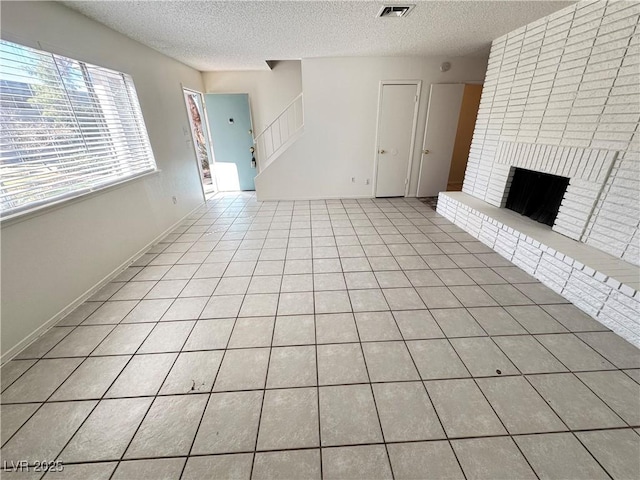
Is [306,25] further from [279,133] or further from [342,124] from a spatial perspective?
[279,133]

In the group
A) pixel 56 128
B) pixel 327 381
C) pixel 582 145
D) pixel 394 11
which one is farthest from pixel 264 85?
pixel 327 381

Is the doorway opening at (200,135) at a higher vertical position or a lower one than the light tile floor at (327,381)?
higher

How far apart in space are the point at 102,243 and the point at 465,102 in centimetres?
674

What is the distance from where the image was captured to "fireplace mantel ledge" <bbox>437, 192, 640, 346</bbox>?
179 centimetres

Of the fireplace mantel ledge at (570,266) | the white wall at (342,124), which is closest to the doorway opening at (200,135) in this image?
the white wall at (342,124)

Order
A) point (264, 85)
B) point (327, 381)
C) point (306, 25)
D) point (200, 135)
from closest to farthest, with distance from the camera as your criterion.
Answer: point (327, 381) → point (306, 25) → point (264, 85) → point (200, 135)

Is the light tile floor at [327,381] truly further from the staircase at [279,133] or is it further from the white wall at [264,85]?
the white wall at [264,85]

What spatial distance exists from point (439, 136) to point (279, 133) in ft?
10.7

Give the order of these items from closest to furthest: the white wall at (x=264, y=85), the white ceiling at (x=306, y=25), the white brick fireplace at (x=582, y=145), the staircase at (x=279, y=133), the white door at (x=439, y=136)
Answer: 1. the white brick fireplace at (x=582, y=145)
2. the white ceiling at (x=306, y=25)
3. the white door at (x=439, y=136)
4. the white wall at (x=264, y=85)
5. the staircase at (x=279, y=133)

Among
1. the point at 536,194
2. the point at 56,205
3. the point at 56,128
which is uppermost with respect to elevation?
the point at 56,128

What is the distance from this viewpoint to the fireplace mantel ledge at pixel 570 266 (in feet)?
5.89

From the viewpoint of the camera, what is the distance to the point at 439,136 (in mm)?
4758

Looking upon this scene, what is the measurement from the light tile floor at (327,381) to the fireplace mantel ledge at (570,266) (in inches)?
4.5

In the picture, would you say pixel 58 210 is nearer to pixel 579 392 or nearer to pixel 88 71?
pixel 88 71
